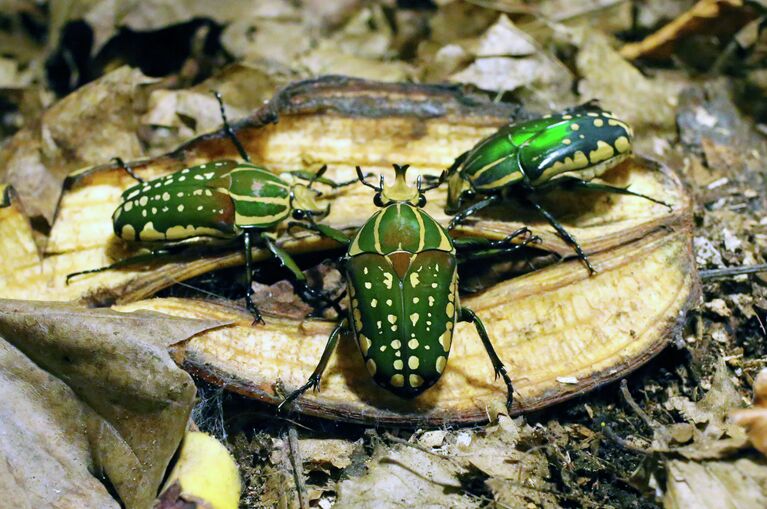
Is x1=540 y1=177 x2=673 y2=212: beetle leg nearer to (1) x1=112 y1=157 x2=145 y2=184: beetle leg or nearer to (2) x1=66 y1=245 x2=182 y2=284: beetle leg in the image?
(2) x1=66 y1=245 x2=182 y2=284: beetle leg

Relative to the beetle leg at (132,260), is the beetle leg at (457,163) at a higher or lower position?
higher

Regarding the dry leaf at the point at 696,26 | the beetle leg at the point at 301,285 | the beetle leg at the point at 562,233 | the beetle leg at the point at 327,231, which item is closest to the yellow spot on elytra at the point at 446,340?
the beetle leg at the point at 301,285

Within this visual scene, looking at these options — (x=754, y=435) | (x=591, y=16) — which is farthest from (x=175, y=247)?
(x=591, y=16)

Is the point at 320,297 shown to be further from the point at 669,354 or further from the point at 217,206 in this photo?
the point at 669,354

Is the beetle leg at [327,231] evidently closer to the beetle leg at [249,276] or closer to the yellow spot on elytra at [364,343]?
the beetle leg at [249,276]

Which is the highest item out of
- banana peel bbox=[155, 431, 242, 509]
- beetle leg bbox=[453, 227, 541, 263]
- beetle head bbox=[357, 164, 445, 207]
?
beetle head bbox=[357, 164, 445, 207]

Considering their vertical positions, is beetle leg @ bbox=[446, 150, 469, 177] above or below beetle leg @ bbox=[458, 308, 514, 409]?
above

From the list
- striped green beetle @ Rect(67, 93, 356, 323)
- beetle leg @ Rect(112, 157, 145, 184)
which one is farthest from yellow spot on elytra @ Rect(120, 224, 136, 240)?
beetle leg @ Rect(112, 157, 145, 184)
